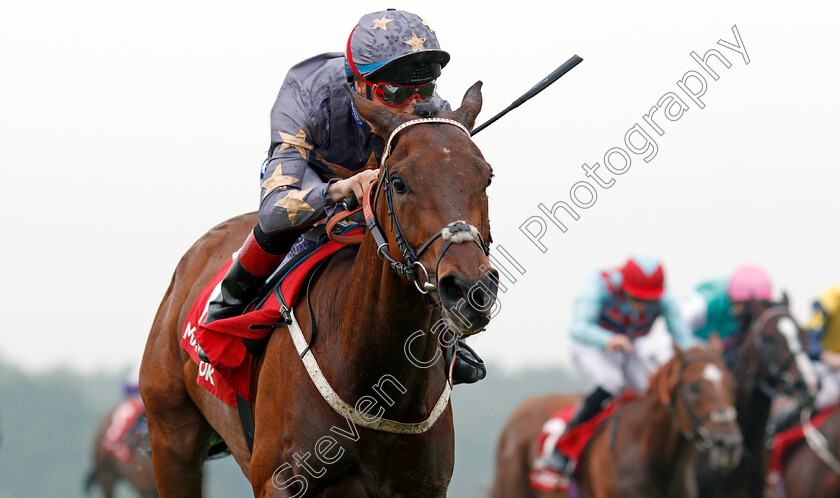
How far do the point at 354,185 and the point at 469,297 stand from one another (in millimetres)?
893

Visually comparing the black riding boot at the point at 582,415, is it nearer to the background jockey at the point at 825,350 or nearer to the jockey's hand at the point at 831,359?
the background jockey at the point at 825,350

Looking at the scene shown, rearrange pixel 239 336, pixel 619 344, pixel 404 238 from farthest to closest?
pixel 619 344, pixel 239 336, pixel 404 238

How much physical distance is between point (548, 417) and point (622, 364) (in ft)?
3.55

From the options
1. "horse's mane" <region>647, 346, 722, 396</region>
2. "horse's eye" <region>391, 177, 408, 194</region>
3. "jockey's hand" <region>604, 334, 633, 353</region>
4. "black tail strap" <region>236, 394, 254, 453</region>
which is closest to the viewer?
"horse's eye" <region>391, 177, 408, 194</region>

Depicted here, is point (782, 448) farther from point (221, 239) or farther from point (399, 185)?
point (399, 185)

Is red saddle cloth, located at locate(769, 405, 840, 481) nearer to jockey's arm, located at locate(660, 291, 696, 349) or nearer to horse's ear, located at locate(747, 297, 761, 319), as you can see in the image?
horse's ear, located at locate(747, 297, 761, 319)

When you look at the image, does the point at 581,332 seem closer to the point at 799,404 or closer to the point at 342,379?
the point at 799,404

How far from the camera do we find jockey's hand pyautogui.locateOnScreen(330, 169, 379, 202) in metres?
3.73

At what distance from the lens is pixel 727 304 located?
1084 cm

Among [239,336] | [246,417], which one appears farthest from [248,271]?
[246,417]

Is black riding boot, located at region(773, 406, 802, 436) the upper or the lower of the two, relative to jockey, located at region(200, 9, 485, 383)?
lower

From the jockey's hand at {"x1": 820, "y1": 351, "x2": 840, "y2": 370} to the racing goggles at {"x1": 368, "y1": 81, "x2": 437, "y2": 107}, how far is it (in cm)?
737

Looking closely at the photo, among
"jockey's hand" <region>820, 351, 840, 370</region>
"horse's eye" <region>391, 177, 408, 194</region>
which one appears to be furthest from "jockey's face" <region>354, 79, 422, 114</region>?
"jockey's hand" <region>820, 351, 840, 370</region>

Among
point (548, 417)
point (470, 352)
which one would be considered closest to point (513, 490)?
point (548, 417)
